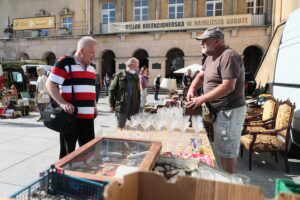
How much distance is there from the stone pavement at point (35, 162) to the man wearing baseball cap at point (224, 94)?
1121 mm

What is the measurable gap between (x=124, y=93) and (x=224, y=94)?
3.07 m

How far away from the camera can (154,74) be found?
77.2 ft

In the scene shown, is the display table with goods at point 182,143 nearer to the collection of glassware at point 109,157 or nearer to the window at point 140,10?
the collection of glassware at point 109,157

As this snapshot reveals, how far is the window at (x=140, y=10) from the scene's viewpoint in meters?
24.7

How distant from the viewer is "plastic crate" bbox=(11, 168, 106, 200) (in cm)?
134

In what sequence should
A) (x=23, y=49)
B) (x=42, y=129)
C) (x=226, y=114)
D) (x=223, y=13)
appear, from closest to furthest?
1. (x=226, y=114)
2. (x=42, y=129)
3. (x=223, y=13)
4. (x=23, y=49)

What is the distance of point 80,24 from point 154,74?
410 inches

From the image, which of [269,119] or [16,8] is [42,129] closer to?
[269,119]

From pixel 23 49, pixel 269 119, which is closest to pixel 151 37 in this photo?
pixel 23 49

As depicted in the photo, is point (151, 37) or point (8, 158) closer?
point (8, 158)

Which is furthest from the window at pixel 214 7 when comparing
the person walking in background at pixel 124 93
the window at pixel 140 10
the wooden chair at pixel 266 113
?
the person walking in background at pixel 124 93

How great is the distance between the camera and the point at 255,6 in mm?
22172

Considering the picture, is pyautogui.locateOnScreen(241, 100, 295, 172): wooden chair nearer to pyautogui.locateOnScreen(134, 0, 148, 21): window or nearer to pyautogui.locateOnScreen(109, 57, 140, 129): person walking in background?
pyautogui.locateOnScreen(109, 57, 140, 129): person walking in background

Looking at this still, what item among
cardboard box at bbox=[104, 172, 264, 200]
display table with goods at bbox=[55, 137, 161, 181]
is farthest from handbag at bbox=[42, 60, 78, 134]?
cardboard box at bbox=[104, 172, 264, 200]
